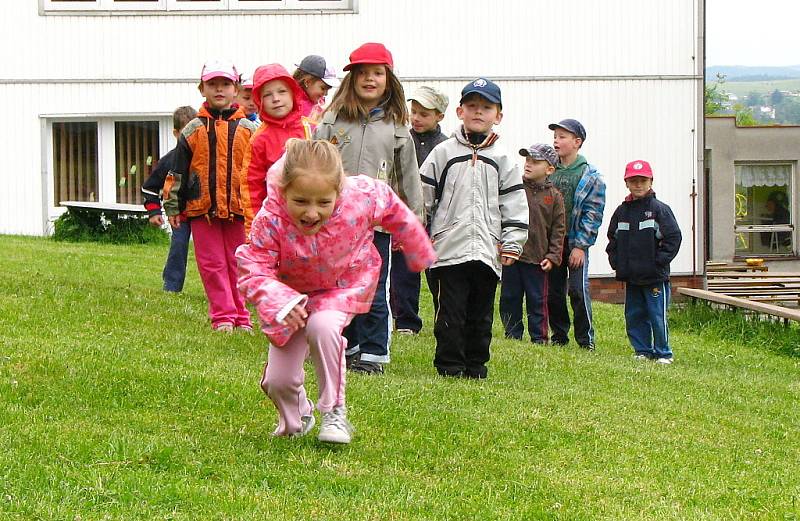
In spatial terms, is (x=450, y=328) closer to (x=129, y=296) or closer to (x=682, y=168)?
(x=129, y=296)

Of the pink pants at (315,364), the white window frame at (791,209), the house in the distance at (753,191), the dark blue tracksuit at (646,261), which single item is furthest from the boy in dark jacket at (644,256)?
the white window frame at (791,209)

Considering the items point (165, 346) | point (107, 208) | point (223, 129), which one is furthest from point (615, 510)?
point (107, 208)

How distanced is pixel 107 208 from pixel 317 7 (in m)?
4.79

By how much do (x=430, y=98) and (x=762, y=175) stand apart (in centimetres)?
2809

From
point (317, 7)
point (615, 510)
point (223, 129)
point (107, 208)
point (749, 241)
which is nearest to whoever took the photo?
point (615, 510)

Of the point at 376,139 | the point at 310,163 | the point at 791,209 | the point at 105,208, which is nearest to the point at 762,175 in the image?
the point at 791,209

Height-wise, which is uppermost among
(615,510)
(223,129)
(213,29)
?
(213,29)

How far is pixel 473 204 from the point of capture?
7816mm

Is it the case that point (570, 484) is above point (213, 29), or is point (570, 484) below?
below

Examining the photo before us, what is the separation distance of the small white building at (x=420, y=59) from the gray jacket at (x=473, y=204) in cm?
1253

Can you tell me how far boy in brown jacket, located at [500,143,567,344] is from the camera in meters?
11.0

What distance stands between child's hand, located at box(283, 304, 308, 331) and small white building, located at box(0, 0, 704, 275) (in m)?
15.2

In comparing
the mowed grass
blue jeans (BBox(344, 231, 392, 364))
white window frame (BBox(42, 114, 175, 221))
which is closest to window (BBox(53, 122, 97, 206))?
white window frame (BBox(42, 114, 175, 221))

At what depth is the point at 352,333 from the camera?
823cm
